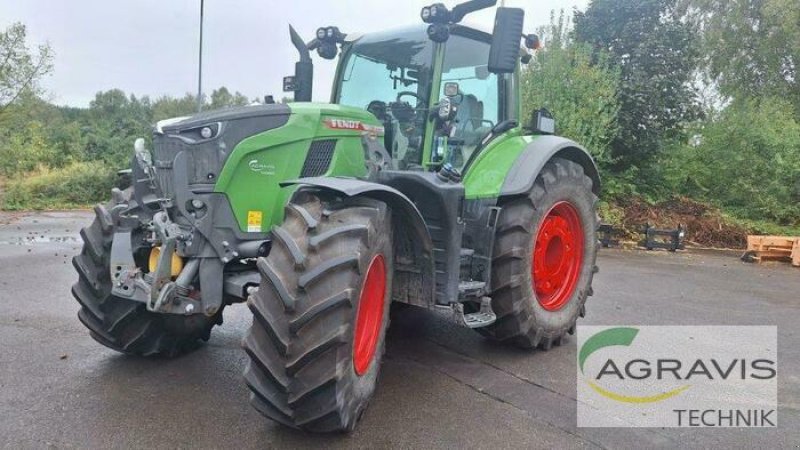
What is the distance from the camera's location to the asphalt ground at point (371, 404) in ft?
10.1

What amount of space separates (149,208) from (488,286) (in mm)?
2342

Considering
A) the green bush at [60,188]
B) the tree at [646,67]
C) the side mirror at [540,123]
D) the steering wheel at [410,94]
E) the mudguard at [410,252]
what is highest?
the tree at [646,67]

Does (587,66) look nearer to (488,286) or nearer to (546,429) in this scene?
(488,286)

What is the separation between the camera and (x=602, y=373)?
13.8ft

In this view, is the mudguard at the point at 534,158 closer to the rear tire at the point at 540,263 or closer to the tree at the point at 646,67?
the rear tire at the point at 540,263

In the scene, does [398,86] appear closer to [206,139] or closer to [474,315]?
[206,139]

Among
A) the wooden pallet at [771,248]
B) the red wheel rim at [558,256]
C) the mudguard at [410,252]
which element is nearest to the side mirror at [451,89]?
the mudguard at [410,252]

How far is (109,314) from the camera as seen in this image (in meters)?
3.82

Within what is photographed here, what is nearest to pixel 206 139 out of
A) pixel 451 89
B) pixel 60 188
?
pixel 451 89

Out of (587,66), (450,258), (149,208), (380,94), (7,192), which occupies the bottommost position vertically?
(7,192)

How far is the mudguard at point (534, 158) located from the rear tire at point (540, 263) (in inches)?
5.4

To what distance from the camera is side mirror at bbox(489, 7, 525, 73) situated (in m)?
3.74

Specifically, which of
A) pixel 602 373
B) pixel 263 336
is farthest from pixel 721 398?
pixel 263 336

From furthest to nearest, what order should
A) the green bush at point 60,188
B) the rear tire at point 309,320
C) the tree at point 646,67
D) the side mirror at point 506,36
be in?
1. the green bush at point 60,188
2. the tree at point 646,67
3. the side mirror at point 506,36
4. the rear tire at point 309,320
